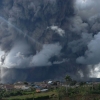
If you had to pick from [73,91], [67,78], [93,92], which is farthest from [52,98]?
[67,78]

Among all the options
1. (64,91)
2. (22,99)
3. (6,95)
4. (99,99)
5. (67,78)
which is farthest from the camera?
(67,78)

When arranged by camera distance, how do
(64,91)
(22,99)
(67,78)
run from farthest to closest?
(67,78) < (64,91) < (22,99)

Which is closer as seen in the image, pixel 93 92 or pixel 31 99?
pixel 31 99

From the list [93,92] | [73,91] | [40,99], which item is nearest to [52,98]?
[40,99]

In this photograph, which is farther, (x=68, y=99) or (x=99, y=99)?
(x=68, y=99)

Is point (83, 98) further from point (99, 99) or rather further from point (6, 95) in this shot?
point (6, 95)

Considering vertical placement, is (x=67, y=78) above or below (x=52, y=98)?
above

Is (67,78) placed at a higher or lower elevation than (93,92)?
higher

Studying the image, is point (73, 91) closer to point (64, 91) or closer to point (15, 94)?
point (64, 91)

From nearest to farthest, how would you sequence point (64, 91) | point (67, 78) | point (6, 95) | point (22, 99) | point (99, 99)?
point (99, 99), point (22, 99), point (64, 91), point (6, 95), point (67, 78)
